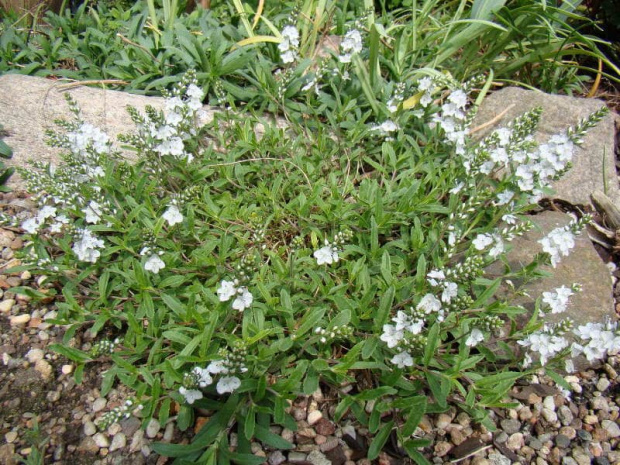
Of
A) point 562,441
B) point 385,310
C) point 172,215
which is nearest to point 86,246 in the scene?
point 172,215

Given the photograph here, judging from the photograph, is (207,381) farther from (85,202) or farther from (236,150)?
(236,150)

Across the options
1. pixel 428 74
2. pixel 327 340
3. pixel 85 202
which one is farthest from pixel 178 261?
pixel 428 74

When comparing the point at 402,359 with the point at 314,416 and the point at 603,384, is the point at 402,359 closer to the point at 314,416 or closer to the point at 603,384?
the point at 314,416

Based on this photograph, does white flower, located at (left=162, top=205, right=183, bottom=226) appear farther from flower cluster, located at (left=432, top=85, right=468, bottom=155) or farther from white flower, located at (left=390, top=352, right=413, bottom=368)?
flower cluster, located at (left=432, top=85, right=468, bottom=155)

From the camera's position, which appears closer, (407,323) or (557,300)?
(407,323)

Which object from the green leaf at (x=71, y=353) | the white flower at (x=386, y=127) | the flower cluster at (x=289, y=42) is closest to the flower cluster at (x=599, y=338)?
the white flower at (x=386, y=127)
